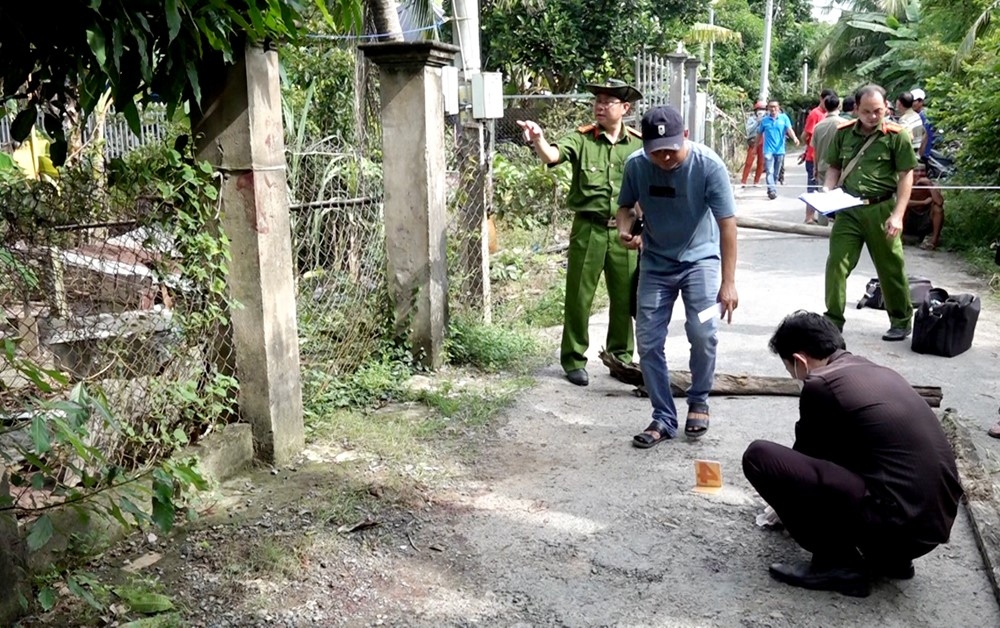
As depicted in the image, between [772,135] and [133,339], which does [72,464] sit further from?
[772,135]

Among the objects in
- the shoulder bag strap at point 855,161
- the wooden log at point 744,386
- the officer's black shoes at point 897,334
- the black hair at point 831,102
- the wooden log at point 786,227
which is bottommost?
the wooden log at point 744,386

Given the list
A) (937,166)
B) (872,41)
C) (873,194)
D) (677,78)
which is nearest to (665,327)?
(873,194)

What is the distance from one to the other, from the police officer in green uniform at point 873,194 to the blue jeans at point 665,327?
7.32 feet

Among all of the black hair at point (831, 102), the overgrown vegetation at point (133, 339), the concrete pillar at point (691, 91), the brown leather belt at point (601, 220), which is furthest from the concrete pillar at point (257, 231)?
the concrete pillar at point (691, 91)

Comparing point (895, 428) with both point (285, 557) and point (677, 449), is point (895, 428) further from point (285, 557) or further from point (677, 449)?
point (285, 557)

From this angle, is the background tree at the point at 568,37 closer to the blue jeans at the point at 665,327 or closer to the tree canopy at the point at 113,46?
the blue jeans at the point at 665,327

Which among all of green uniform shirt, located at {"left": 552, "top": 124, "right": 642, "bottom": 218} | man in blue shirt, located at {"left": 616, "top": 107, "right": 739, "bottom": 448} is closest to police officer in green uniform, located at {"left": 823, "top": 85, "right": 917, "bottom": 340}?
green uniform shirt, located at {"left": 552, "top": 124, "right": 642, "bottom": 218}

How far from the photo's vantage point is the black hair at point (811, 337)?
11.6 ft

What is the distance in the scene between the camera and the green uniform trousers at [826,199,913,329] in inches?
266

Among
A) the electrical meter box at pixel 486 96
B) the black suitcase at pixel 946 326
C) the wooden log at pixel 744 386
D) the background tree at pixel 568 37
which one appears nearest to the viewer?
the wooden log at pixel 744 386

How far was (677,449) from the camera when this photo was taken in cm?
504

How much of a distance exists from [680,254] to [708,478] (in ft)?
3.94

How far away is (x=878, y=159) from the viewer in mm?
6711

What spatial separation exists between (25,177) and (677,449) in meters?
3.37
